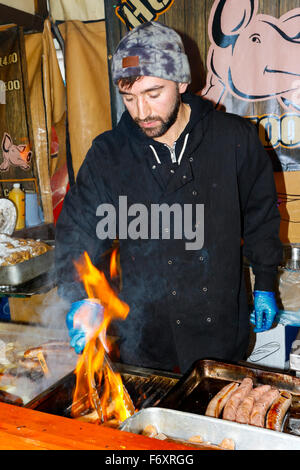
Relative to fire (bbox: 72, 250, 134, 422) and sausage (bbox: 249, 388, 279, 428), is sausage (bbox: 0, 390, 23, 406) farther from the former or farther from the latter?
sausage (bbox: 249, 388, 279, 428)

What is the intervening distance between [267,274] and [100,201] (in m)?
1.24

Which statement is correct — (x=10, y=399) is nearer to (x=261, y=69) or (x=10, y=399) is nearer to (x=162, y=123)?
(x=162, y=123)

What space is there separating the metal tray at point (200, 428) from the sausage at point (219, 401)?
0.23 meters

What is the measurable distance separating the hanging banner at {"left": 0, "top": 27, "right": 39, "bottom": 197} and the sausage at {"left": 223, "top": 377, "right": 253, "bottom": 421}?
383 cm

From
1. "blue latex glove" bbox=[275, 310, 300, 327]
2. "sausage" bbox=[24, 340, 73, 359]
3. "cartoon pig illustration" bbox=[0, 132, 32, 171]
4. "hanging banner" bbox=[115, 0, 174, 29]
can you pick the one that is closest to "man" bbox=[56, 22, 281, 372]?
"sausage" bbox=[24, 340, 73, 359]

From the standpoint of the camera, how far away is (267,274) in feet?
9.11

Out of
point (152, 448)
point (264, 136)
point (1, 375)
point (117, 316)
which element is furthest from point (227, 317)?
point (264, 136)

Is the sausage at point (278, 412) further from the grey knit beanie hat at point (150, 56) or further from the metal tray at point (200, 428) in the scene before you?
the grey knit beanie hat at point (150, 56)

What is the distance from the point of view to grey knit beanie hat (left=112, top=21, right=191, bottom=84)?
2324 millimetres

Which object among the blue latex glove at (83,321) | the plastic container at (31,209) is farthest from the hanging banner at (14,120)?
the blue latex glove at (83,321)

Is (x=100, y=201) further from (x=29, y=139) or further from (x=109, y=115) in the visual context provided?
(x=29, y=139)

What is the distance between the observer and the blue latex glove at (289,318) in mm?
3678

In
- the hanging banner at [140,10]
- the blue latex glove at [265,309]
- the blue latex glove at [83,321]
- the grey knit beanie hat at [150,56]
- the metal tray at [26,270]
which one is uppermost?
the hanging banner at [140,10]

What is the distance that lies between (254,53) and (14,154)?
2.96m
